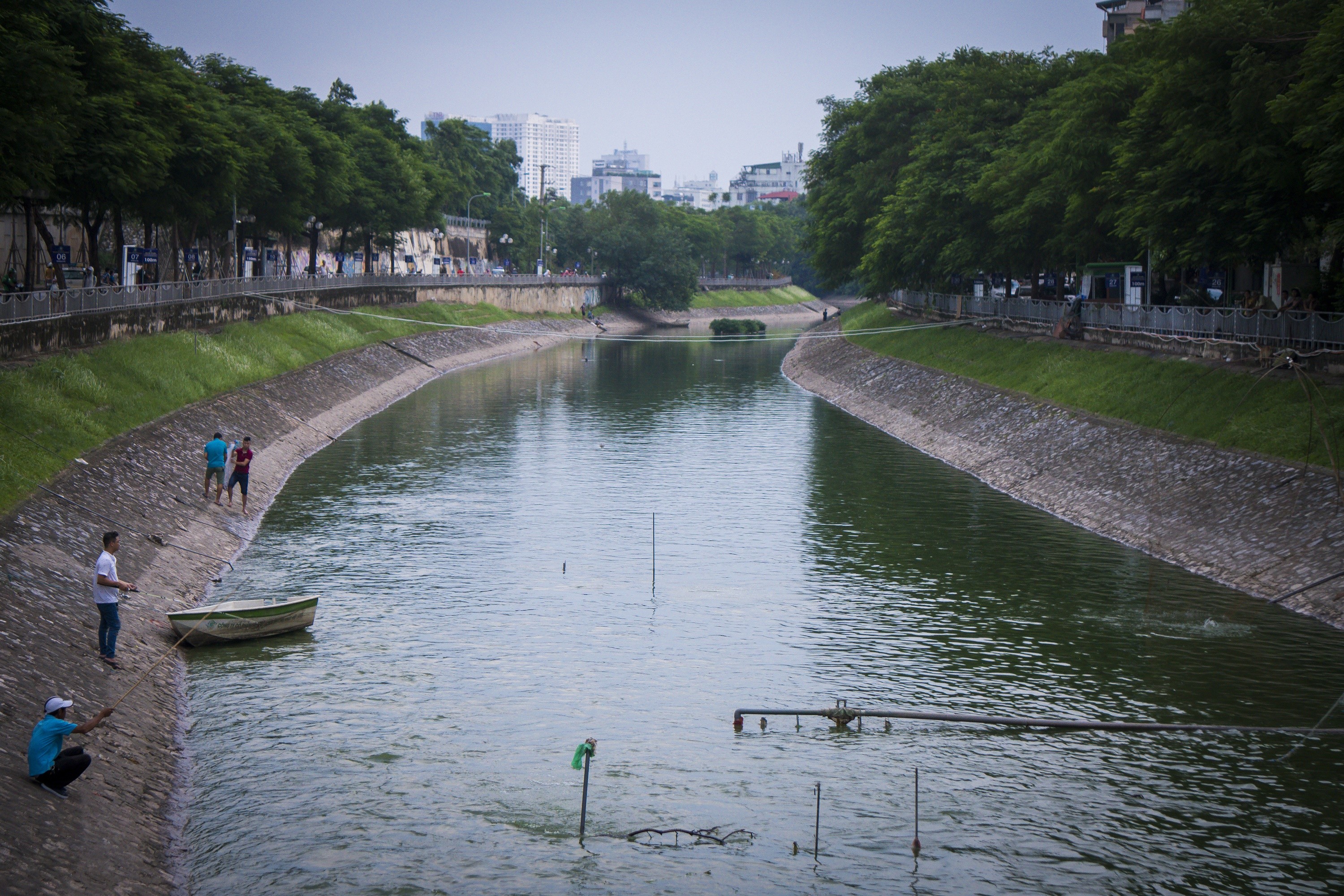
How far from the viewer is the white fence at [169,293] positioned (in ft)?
145

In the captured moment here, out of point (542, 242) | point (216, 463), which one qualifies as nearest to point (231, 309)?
point (216, 463)

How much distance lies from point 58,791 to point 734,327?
14570 centimetres

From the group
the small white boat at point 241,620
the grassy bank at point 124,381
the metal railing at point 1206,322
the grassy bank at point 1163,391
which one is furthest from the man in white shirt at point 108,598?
the metal railing at point 1206,322

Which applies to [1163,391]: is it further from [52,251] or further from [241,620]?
[52,251]

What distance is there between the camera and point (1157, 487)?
133 feet

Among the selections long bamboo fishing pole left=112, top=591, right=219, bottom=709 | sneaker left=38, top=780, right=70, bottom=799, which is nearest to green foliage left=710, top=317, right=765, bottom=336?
long bamboo fishing pole left=112, top=591, right=219, bottom=709

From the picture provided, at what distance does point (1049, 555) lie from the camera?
124 ft

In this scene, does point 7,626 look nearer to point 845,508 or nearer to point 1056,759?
point 1056,759

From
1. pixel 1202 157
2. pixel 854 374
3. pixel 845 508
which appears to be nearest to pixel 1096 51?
pixel 854 374

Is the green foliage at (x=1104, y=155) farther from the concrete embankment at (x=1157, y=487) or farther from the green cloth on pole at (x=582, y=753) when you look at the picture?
the green cloth on pole at (x=582, y=753)

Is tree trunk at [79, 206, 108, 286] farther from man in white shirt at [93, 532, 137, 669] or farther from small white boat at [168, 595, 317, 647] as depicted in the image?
man in white shirt at [93, 532, 137, 669]

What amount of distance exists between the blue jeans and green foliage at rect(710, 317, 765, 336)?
448 ft

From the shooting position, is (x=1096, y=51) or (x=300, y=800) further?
(x=1096, y=51)

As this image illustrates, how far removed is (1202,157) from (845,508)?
17413 mm
